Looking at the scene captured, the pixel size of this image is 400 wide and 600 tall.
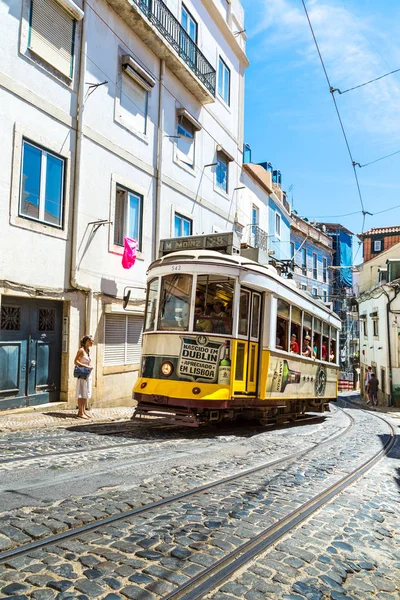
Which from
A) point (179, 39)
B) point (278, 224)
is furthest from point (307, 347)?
point (278, 224)

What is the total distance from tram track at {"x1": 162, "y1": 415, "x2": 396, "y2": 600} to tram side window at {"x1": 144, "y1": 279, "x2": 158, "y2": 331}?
4.78m

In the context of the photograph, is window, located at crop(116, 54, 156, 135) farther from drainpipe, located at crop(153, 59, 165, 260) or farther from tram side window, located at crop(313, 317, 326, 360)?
tram side window, located at crop(313, 317, 326, 360)

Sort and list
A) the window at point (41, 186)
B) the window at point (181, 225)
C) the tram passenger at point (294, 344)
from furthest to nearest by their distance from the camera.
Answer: the window at point (181, 225) < the tram passenger at point (294, 344) < the window at point (41, 186)

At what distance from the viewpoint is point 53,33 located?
11.4 meters

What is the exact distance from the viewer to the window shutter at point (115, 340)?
13242 millimetres

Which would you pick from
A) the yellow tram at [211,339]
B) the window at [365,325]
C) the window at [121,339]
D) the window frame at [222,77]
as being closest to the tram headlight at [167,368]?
the yellow tram at [211,339]

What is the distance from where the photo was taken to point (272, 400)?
1038 centimetres

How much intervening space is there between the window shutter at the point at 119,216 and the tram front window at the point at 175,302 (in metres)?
4.79

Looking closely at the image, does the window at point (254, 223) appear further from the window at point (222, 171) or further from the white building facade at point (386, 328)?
the white building facade at point (386, 328)

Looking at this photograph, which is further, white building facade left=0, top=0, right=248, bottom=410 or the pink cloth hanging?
the pink cloth hanging

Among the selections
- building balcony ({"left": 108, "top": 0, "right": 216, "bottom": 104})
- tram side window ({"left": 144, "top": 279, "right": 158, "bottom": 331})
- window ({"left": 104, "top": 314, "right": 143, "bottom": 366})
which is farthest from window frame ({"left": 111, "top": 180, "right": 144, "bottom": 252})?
building balcony ({"left": 108, "top": 0, "right": 216, "bottom": 104})

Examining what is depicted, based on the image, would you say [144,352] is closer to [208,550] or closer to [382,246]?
[208,550]

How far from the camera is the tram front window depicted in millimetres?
9234

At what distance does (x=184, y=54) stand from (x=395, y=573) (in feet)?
54.5
